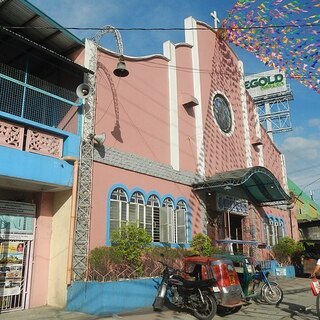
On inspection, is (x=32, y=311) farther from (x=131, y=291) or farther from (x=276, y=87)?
(x=276, y=87)

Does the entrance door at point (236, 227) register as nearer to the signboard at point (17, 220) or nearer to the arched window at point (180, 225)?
the arched window at point (180, 225)

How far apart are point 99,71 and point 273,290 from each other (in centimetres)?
850

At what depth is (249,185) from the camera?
1870 cm

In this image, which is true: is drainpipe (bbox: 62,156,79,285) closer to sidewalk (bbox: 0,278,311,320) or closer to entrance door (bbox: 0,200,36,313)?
sidewalk (bbox: 0,278,311,320)

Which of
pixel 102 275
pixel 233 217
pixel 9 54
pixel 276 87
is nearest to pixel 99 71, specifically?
pixel 9 54

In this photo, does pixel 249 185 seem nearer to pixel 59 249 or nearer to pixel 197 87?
pixel 197 87

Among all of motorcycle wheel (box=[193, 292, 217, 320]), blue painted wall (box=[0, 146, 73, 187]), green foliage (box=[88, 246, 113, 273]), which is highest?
blue painted wall (box=[0, 146, 73, 187])

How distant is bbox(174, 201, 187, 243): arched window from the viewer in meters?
14.0

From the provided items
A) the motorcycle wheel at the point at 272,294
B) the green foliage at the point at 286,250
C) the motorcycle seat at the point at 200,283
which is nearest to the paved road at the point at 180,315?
the motorcycle wheel at the point at 272,294

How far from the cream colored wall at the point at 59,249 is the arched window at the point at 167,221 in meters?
3.86

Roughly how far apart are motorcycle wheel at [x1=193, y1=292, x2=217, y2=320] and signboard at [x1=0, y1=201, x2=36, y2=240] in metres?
5.00

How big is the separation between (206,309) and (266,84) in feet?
117

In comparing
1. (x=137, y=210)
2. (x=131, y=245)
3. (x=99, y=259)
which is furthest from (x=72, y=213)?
(x=137, y=210)

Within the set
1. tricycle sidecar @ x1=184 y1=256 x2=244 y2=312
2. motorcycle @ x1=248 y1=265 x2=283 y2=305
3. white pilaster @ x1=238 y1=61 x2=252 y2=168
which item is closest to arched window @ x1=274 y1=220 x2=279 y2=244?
white pilaster @ x1=238 y1=61 x2=252 y2=168
